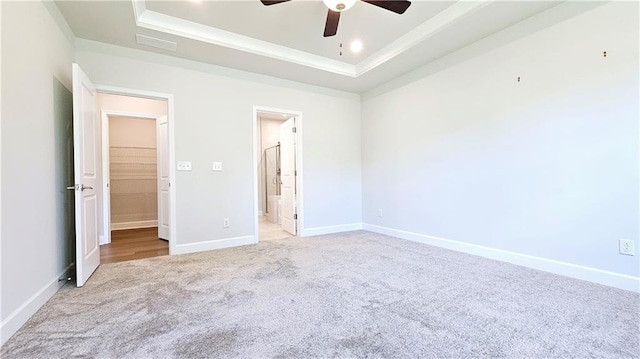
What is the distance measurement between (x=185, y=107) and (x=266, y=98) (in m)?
1.15

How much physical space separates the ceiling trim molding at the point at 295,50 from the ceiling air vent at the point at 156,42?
22 cm

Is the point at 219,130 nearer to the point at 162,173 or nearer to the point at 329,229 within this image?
the point at 162,173

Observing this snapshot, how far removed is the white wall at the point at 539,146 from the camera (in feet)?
7.36

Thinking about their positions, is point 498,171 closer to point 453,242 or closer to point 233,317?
point 453,242

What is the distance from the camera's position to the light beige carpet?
1488 mm

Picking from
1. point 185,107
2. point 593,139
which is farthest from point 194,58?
point 593,139

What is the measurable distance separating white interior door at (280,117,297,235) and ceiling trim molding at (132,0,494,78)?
1.12 metres

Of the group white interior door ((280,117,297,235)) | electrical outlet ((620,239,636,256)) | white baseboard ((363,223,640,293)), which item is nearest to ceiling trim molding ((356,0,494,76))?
white interior door ((280,117,297,235))

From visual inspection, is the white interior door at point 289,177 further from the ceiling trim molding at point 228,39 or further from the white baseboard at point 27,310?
the white baseboard at point 27,310

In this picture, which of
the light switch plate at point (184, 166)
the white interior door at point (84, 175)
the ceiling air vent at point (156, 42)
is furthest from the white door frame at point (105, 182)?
the ceiling air vent at point (156, 42)

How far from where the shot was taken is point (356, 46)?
3.55 m

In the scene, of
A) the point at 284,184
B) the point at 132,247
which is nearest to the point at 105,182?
the point at 132,247

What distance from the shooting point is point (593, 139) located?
2.37m

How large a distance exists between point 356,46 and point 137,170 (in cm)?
502
